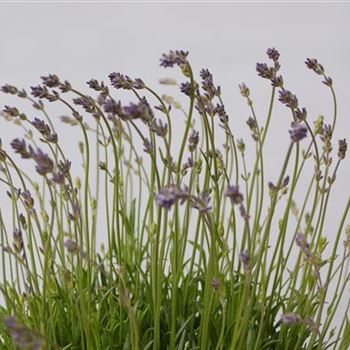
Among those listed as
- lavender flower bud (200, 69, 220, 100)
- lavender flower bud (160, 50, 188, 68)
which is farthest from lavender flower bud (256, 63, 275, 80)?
lavender flower bud (160, 50, 188, 68)

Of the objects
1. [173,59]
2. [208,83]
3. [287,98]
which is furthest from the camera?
[208,83]

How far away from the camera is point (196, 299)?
1.24 metres

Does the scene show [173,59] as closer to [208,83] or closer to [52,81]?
[52,81]

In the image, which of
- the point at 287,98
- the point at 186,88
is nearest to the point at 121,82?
the point at 186,88

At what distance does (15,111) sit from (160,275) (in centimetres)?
29

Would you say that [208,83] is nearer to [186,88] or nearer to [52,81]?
[186,88]

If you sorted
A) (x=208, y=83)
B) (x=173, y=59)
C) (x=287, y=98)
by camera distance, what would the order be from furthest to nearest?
1. (x=208, y=83)
2. (x=287, y=98)
3. (x=173, y=59)

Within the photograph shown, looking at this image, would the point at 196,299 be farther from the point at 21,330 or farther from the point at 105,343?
the point at 21,330

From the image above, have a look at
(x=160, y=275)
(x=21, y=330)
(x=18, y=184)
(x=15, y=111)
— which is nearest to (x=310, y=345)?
(x=160, y=275)

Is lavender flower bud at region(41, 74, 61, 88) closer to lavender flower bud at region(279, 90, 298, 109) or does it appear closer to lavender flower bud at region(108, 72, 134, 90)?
lavender flower bud at region(108, 72, 134, 90)

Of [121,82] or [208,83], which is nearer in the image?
[121,82]

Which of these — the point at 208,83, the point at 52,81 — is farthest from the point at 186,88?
the point at 52,81

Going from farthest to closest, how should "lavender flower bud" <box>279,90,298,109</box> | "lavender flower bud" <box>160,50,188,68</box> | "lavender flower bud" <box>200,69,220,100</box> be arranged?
"lavender flower bud" <box>200,69,220,100</box> < "lavender flower bud" <box>279,90,298,109</box> < "lavender flower bud" <box>160,50,188,68</box>

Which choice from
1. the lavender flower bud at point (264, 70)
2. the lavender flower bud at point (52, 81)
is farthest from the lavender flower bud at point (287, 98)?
the lavender flower bud at point (52, 81)
